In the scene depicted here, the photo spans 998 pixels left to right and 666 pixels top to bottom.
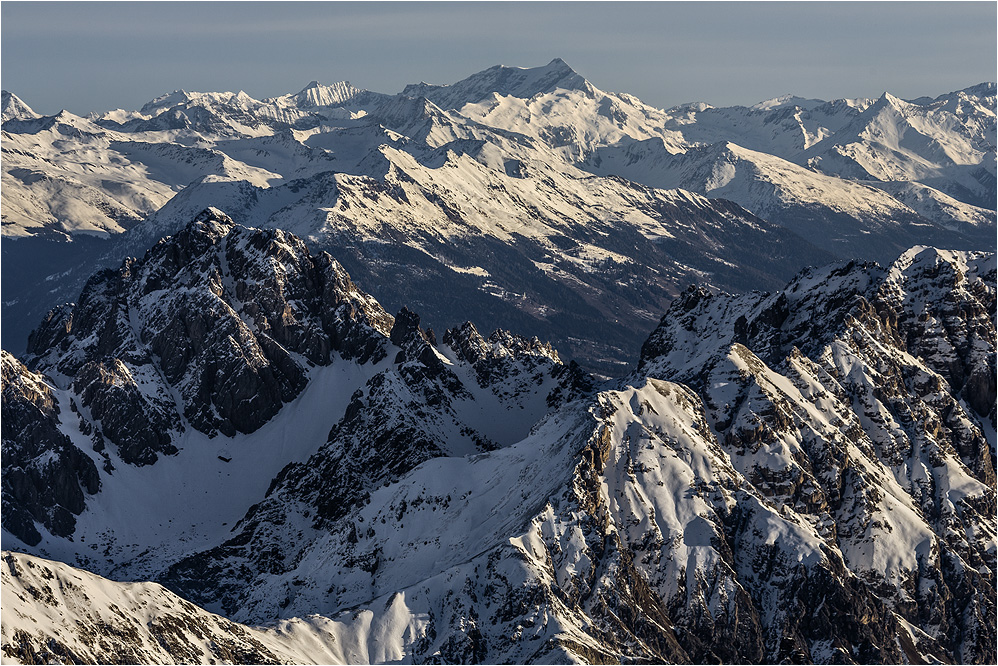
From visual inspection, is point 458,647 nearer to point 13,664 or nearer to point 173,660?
point 173,660

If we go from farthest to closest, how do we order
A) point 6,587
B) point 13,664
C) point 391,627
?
point 391,627
point 6,587
point 13,664

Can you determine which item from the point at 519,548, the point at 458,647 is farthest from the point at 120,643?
the point at 519,548

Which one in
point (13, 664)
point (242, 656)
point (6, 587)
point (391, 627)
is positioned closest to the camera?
point (13, 664)

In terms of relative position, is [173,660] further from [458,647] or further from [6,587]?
[458,647]

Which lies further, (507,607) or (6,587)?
(507,607)

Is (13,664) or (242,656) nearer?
(13,664)

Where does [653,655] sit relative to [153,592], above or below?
below

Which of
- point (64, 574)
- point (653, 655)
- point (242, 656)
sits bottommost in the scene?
point (653, 655)

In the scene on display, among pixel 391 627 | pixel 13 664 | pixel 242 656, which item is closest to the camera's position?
pixel 13 664

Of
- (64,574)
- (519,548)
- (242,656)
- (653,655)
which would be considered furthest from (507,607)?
(64,574)
